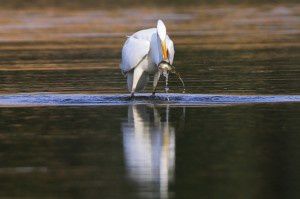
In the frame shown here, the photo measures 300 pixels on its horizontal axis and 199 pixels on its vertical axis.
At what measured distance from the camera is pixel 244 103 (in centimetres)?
1770

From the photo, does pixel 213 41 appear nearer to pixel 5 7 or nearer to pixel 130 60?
pixel 130 60

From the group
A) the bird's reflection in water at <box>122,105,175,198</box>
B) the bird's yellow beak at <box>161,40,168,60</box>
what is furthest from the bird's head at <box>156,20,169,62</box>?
the bird's reflection in water at <box>122,105,175,198</box>

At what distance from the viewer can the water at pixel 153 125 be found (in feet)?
36.1

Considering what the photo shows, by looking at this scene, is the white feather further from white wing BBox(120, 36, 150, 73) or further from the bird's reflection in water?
the bird's reflection in water

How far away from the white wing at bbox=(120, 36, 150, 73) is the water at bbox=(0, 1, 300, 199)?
0.63m

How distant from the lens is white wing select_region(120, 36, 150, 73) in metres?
19.1

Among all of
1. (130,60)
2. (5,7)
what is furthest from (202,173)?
(5,7)

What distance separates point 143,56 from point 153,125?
13.2ft

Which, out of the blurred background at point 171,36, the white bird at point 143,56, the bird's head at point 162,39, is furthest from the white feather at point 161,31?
the blurred background at point 171,36

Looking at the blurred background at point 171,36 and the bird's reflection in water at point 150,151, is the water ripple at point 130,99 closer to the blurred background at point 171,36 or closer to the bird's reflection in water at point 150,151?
the blurred background at point 171,36

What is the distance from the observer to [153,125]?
50.0 feet

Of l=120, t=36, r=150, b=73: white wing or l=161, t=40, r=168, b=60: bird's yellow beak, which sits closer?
l=161, t=40, r=168, b=60: bird's yellow beak

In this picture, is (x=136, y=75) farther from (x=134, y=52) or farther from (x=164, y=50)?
(x=164, y=50)

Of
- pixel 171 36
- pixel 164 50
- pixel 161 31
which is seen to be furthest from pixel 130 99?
pixel 171 36
